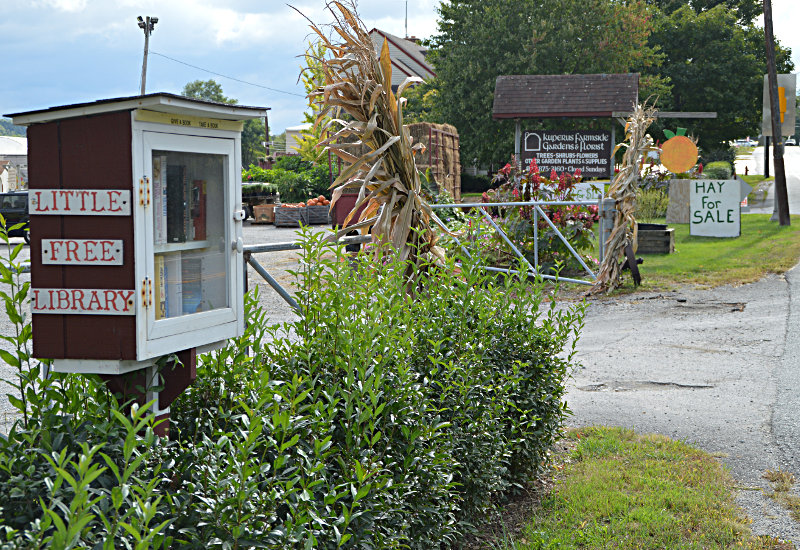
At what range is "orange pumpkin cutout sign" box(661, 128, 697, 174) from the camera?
19375 mm

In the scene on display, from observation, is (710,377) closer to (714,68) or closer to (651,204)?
(651,204)

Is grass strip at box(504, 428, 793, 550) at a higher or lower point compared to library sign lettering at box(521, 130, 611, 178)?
lower

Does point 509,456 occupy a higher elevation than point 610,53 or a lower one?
lower

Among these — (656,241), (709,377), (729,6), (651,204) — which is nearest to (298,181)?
(651,204)

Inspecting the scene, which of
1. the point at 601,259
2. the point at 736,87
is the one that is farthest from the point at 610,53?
the point at 601,259

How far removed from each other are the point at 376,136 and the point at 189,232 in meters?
2.82

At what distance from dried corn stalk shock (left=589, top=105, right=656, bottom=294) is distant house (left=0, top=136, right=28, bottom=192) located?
41.0 metres

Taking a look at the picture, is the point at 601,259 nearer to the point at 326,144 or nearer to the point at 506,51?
the point at 326,144

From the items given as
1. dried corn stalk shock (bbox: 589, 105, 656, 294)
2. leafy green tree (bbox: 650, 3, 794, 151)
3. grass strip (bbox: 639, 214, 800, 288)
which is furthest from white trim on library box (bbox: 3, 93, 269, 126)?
leafy green tree (bbox: 650, 3, 794, 151)

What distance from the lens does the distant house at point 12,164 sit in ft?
157

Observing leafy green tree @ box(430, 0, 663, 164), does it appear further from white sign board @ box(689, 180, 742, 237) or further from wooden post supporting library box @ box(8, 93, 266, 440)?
wooden post supporting library box @ box(8, 93, 266, 440)

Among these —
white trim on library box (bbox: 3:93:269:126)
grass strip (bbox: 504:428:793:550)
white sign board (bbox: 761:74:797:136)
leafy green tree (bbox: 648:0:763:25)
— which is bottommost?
grass strip (bbox: 504:428:793:550)

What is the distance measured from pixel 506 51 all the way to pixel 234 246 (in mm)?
36034

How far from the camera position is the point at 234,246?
3.17m
